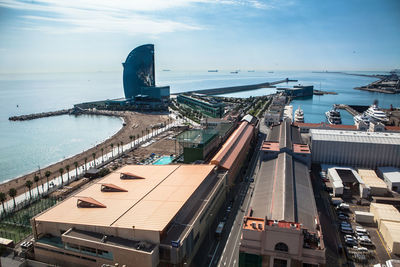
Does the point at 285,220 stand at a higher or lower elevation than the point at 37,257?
higher

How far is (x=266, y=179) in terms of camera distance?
18875 mm

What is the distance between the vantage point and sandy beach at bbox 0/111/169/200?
23.8m

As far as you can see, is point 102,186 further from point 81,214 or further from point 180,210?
point 180,210

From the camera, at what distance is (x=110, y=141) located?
38.1 m

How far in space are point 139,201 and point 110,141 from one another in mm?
24850

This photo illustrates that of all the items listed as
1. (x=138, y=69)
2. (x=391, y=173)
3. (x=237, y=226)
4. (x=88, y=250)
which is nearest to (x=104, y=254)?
(x=88, y=250)

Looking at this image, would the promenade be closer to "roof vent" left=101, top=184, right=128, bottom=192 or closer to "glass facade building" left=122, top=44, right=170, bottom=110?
"roof vent" left=101, top=184, right=128, bottom=192

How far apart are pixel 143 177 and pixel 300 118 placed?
38.5 meters

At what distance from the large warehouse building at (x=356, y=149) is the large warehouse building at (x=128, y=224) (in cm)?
1472

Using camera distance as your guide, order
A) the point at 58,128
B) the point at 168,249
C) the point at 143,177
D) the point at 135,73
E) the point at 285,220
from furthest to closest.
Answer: the point at 135,73
the point at 58,128
the point at 143,177
the point at 285,220
the point at 168,249

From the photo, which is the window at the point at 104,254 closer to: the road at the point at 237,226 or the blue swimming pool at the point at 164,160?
the road at the point at 237,226

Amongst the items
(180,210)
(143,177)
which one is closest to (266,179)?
(180,210)

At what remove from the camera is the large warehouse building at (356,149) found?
82.4ft

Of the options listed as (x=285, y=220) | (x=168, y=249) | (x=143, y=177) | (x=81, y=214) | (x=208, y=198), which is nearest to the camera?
(x=168, y=249)
